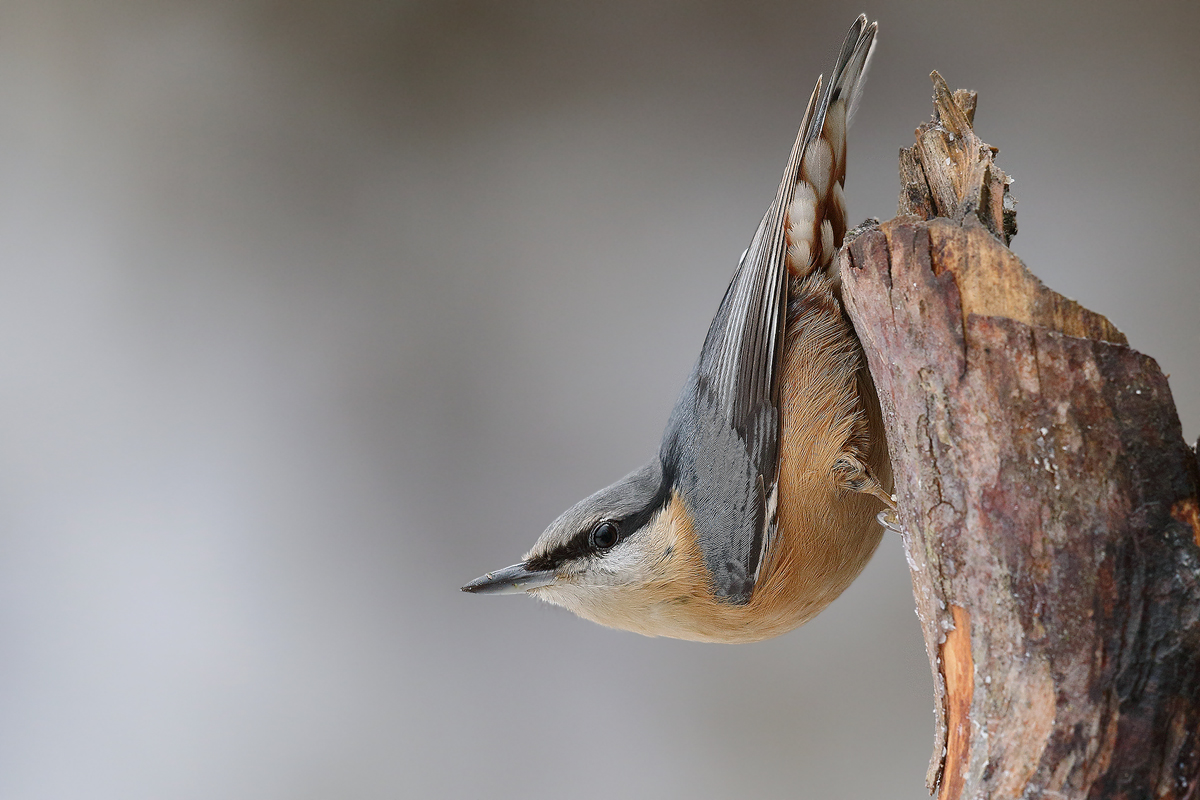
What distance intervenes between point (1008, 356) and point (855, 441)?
1.28ft

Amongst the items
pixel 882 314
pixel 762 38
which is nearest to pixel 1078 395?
pixel 882 314

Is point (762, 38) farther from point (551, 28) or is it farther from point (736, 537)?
→ point (736, 537)

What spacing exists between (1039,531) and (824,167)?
25.4 inches

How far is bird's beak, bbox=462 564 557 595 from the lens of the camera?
46.6 inches

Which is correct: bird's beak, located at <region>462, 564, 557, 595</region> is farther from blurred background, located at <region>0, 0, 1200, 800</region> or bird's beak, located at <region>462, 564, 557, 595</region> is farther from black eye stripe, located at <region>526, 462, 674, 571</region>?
blurred background, located at <region>0, 0, 1200, 800</region>

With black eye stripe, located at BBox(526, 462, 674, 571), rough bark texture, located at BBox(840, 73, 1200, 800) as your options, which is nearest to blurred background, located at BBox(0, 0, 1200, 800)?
black eye stripe, located at BBox(526, 462, 674, 571)

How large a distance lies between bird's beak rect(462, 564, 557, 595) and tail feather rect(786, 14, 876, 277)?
1.86 ft

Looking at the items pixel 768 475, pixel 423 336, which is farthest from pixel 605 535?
pixel 423 336

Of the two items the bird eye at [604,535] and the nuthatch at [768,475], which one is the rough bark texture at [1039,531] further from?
the bird eye at [604,535]

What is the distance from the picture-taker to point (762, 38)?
6.35 feet

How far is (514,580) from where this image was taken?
119 cm

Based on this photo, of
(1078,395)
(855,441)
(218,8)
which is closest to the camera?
(1078,395)

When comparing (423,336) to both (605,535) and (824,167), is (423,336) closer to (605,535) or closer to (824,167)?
(605,535)

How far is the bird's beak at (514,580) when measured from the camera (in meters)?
1.18
